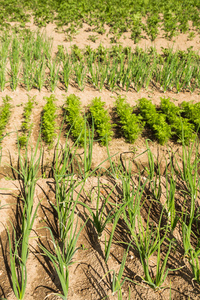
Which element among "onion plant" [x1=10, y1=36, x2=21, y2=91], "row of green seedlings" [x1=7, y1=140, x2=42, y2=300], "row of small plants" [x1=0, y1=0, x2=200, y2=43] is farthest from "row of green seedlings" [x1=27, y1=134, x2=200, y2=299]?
"row of small plants" [x1=0, y1=0, x2=200, y2=43]

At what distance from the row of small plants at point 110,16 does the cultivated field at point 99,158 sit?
0.15ft

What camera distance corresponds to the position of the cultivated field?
2312 mm

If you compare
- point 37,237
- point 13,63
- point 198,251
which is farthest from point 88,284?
point 13,63

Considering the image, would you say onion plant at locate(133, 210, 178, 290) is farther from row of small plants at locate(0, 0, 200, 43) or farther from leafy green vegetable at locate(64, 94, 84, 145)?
row of small plants at locate(0, 0, 200, 43)

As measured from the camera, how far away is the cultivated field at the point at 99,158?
2.31 m

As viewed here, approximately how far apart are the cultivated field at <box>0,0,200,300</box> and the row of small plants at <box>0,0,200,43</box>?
5 cm

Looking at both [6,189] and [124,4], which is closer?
[6,189]

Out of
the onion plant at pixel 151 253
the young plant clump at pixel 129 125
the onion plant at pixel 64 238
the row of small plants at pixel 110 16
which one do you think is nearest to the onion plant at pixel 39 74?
the young plant clump at pixel 129 125

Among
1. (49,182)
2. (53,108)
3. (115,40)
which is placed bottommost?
(49,182)

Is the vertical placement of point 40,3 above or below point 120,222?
above

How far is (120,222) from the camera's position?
9.41 ft

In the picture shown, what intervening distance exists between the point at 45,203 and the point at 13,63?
10.3 feet

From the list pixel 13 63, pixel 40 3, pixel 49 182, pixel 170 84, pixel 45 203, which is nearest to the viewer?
pixel 45 203

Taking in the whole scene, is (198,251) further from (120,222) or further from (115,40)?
(115,40)
